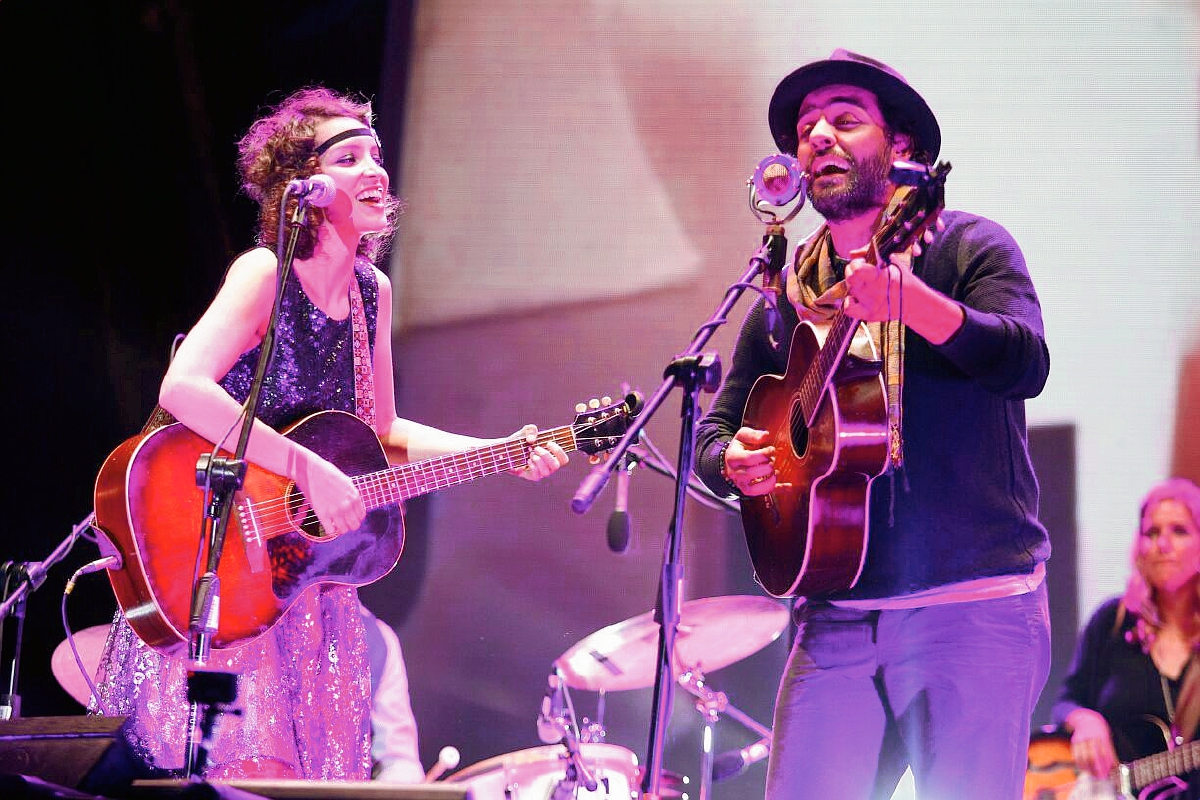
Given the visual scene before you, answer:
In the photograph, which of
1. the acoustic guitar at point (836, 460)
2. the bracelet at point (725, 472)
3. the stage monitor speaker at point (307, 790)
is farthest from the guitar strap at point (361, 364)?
the stage monitor speaker at point (307, 790)

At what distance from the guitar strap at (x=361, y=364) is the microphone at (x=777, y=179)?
1707 mm

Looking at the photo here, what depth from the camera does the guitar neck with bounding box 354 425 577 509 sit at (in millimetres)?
3775

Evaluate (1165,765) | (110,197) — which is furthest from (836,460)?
(110,197)

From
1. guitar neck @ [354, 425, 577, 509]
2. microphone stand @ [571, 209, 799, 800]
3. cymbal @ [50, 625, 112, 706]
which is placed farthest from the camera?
cymbal @ [50, 625, 112, 706]

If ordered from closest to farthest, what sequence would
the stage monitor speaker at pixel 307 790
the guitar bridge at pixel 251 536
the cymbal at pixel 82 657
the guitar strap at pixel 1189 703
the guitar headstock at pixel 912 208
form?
the stage monitor speaker at pixel 307 790 → the guitar headstock at pixel 912 208 → the guitar bridge at pixel 251 536 → the guitar strap at pixel 1189 703 → the cymbal at pixel 82 657

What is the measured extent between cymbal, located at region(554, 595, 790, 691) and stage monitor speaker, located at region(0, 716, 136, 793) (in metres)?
2.47

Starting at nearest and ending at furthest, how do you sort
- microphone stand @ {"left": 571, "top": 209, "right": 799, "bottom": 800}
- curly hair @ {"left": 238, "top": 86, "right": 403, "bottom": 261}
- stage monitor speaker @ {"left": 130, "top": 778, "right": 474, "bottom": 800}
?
stage monitor speaker @ {"left": 130, "top": 778, "right": 474, "bottom": 800}
microphone stand @ {"left": 571, "top": 209, "right": 799, "bottom": 800}
curly hair @ {"left": 238, "top": 86, "right": 403, "bottom": 261}

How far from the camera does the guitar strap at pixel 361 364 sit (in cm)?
390

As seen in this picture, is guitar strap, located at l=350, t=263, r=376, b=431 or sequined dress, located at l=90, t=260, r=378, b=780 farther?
guitar strap, located at l=350, t=263, r=376, b=431

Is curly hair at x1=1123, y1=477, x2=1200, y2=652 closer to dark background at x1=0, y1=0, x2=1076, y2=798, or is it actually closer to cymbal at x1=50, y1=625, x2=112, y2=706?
dark background at x1=0, y1=0, x2=1076, y2=798

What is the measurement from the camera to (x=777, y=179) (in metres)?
2.73

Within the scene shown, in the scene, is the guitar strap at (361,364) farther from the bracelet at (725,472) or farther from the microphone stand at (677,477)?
the microphone stand at (677,477)

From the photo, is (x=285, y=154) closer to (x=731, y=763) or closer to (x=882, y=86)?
(x=882, y=86)

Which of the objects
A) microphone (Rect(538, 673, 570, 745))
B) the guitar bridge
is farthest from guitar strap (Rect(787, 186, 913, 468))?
microphone (Rect(538, 673, 570, 745))
